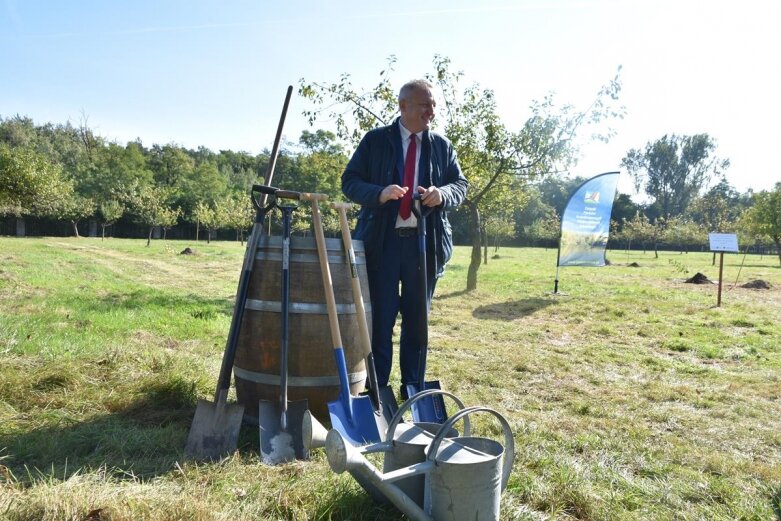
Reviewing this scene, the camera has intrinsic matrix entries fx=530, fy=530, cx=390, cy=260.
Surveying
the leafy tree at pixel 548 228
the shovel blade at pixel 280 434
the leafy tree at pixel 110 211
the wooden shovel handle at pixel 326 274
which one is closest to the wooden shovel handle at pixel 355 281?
the wooden shovel handle at pixel 326 274

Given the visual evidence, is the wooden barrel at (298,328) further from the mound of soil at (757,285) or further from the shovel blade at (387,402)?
the mound of soil at (757,285)

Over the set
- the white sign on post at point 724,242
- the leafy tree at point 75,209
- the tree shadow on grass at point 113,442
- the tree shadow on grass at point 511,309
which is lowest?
the tree shadow on grass at point 511,309

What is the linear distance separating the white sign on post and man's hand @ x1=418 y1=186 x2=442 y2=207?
10.7 meters

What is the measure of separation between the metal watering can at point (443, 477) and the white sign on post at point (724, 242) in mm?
11706

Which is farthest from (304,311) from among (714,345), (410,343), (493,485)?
(714,345)

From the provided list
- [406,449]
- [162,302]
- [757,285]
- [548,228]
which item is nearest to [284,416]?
[406,449]

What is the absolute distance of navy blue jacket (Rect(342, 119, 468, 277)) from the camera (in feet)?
10.8

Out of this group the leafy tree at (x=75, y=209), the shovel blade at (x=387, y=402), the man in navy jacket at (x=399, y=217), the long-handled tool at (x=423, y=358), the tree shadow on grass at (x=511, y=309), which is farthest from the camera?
the leafy tree at (x=75, y=209)

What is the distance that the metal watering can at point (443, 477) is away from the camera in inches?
70.5

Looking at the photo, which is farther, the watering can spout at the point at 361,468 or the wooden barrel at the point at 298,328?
the wooden barrel at the point at 298,328

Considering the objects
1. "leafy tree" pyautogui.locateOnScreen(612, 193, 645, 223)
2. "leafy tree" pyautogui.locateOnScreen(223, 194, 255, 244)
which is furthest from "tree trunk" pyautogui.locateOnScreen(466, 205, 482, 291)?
"leafy tree" pyautogui.locateOnScreen(612, 193, 645, 223)

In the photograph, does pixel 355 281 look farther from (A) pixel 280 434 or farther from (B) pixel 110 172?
(B) pixel 110 172

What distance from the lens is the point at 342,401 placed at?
2.74m

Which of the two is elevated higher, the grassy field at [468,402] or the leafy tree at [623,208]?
the leafy tree at [623,208]
